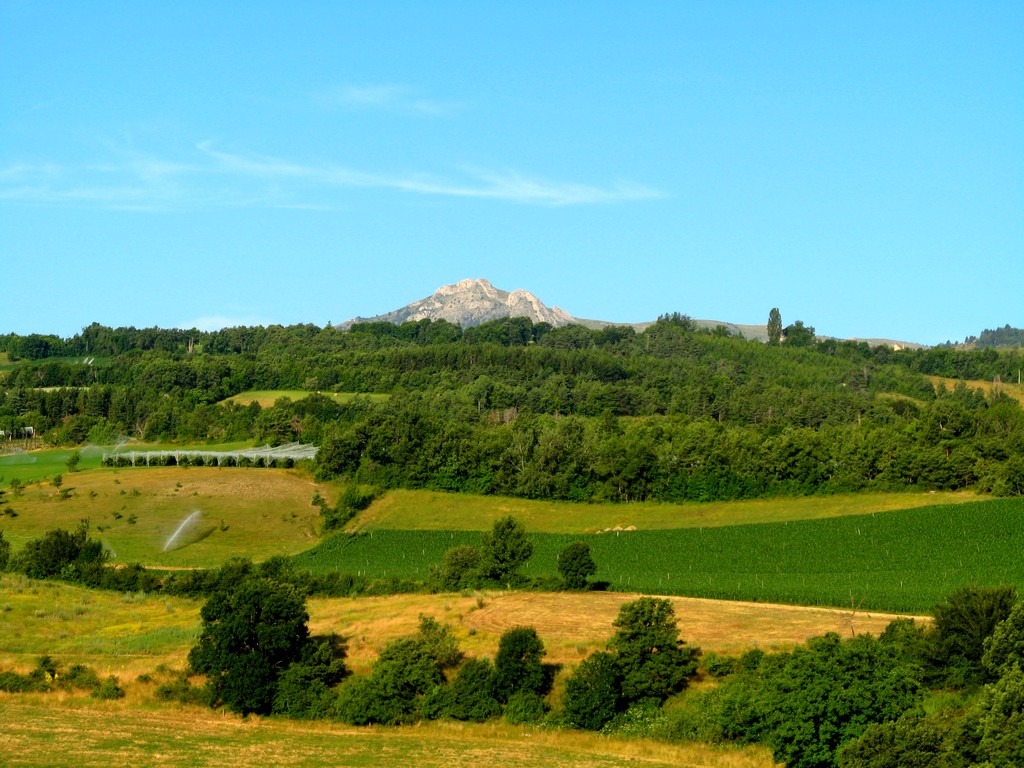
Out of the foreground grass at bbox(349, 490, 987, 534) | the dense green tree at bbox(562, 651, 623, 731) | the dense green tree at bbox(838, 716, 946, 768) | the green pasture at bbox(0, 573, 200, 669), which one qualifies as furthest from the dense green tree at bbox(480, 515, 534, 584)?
the dense green tree at bbox(838, 716, 946, 768)

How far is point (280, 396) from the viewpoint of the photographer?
17438cm

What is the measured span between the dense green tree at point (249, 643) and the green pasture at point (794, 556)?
975 inches

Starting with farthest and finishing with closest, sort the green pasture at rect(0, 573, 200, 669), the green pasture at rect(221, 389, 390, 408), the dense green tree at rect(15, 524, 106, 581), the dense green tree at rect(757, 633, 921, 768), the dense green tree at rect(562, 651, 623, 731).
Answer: the green pasture at rect(221, 389, 390, 408) < the dense green tree at rect(15, 524, 106, 581) < the green pasture at rect(0, 573, 200, 669) < the dense green tree at rect(562, 651, 623, 731) < the dense green tree at rect(757, 633, 921, 768)

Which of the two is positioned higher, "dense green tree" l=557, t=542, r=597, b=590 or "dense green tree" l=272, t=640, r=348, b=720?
"dense green tree" l=557, t=542, r=597, b=590

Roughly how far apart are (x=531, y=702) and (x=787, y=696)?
35.8 ft

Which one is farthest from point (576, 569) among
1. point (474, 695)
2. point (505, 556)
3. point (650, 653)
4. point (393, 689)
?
point (393, 689)

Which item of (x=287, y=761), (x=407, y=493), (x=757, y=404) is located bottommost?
(x=287, y=761)

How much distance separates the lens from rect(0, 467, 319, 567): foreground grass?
91.4m

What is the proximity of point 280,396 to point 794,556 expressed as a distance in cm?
10728

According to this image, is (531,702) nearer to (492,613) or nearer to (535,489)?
(492,613)

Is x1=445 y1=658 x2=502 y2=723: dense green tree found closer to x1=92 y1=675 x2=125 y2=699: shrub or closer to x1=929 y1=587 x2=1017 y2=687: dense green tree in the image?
x1=92 y1=675 x2=125 y2=699: shrub

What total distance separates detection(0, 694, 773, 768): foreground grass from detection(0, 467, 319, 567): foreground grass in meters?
39.5

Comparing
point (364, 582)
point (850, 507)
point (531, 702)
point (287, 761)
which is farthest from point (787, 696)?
point (850, 507)

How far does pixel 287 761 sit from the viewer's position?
1567 inches
